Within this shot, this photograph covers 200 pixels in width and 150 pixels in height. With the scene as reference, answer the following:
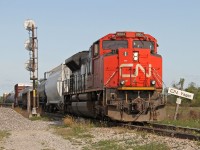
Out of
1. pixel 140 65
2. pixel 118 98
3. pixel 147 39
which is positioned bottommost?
pixel 118 98

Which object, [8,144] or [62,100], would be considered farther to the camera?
[62,100]

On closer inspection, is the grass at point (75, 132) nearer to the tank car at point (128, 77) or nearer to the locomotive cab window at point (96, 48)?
the tank car at point (128, 77)

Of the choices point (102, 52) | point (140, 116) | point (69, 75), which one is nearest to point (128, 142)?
point (140, 116)

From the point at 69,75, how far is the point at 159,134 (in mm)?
14410

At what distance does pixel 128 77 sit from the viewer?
16219 millimetres

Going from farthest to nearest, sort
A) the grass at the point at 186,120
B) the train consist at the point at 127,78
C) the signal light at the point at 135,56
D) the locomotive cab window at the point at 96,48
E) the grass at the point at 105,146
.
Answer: the locomotive cab window at the point at 96,48 → the grass at the point at 186,120 → the signal light at the point at 135,56 → the train consist at the point at 127,78 → the grass at the point at 105,146

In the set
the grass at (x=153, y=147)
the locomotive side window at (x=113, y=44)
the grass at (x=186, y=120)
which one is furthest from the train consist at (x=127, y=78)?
the grass at (x=153, y=147)

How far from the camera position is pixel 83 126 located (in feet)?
54.6

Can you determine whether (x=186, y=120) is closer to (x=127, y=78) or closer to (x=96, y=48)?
(x=127, y=78)

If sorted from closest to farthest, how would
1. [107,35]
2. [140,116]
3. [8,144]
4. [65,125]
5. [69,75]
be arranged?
[8,144], [140,116], [107,35], [65,125], [69,75]

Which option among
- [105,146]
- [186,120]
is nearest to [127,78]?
[186,120]

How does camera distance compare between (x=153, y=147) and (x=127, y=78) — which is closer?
(x=153, y=147)

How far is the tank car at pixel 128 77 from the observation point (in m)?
15.7

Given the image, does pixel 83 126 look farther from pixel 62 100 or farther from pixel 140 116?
pixel 62 100
